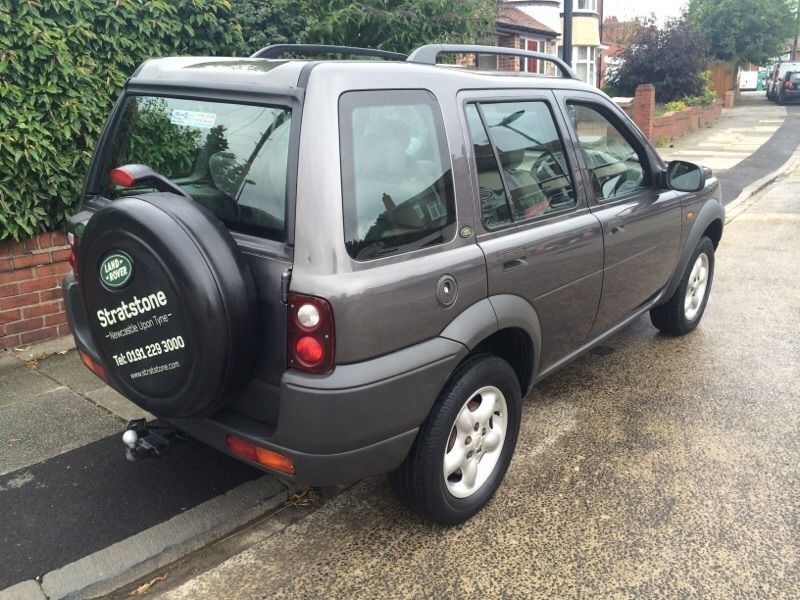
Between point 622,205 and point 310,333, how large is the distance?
2.25 meters

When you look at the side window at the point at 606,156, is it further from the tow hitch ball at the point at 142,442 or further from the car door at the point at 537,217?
the tow hitch ball at the point at 142,442

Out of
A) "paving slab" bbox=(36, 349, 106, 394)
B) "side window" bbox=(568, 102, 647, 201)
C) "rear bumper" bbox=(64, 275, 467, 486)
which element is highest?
"side window" bbox=(568, 102, 647, 201)

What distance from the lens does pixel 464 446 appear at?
9.94 ft

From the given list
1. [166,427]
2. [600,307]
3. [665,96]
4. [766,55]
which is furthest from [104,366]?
[766,55]

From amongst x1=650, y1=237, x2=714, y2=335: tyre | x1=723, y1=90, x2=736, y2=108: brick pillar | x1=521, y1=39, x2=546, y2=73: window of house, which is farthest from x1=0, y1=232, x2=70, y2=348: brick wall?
x1=723, y1=90, x2=736, y2=108: brick pillar

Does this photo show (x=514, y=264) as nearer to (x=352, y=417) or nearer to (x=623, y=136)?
(x=352, y=417)

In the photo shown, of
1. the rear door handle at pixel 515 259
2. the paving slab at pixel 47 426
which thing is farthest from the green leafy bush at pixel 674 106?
the paving slab at pixel 47 426

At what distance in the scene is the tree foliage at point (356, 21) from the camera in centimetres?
591

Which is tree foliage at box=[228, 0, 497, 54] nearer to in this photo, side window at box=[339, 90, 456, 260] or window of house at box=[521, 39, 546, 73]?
side window at box=[339, 90, 456, 260]

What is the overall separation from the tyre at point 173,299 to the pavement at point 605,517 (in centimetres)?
82

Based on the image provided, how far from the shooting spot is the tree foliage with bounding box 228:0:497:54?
5914mm

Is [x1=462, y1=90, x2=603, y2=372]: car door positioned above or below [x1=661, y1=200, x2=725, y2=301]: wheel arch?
above

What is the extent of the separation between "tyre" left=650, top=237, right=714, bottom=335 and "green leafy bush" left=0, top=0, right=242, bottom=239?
3969 mm

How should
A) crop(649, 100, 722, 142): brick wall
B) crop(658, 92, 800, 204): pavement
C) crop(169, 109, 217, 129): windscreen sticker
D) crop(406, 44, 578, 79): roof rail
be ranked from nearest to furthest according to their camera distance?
crop(169, 109, 217, 129): windscreen sticker
crop(406, 44, 578, 79): roof rail
crop(658, 92, 800, 204): pavement
crop(649, 100, 722, 142): brick wall
